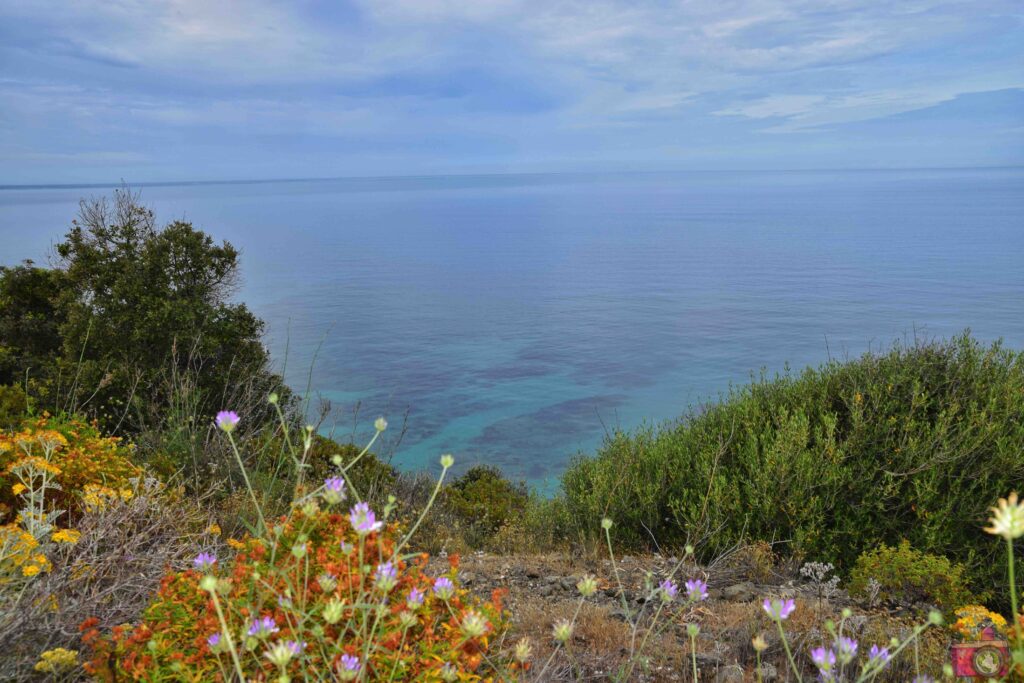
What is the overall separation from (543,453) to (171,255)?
12.4 meters

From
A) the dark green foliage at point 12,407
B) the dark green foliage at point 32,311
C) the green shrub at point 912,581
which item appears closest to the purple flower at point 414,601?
the green shrub at point 912,581

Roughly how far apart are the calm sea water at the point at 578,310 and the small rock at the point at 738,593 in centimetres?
490

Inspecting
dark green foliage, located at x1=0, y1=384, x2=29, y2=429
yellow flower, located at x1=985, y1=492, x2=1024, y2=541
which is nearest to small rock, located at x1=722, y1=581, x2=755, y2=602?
yellow flower, located at x1=985, y1=492, x2=1024, y2=541

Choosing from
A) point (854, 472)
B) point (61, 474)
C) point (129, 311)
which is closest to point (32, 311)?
point (129, 311)

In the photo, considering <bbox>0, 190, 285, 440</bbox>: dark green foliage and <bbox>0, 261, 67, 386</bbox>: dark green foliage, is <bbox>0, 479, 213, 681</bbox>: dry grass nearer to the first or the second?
<bbox>0, 190, 285, 440</bbox>: dark green foliage

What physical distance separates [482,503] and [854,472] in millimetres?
5786

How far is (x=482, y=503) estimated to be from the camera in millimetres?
11477

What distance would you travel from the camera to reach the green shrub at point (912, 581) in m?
5.62

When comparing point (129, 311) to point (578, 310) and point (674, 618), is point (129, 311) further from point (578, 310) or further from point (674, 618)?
point (578, 310)

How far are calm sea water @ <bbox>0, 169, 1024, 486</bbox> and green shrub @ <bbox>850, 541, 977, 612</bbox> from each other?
5.55 metres

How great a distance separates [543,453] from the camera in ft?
75.7

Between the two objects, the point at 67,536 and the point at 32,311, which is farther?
the point at 32,311

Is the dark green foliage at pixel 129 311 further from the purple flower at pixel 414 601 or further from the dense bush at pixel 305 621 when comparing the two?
the purple flower at pixel 414 601

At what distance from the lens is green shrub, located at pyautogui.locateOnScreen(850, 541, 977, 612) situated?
5.62m
